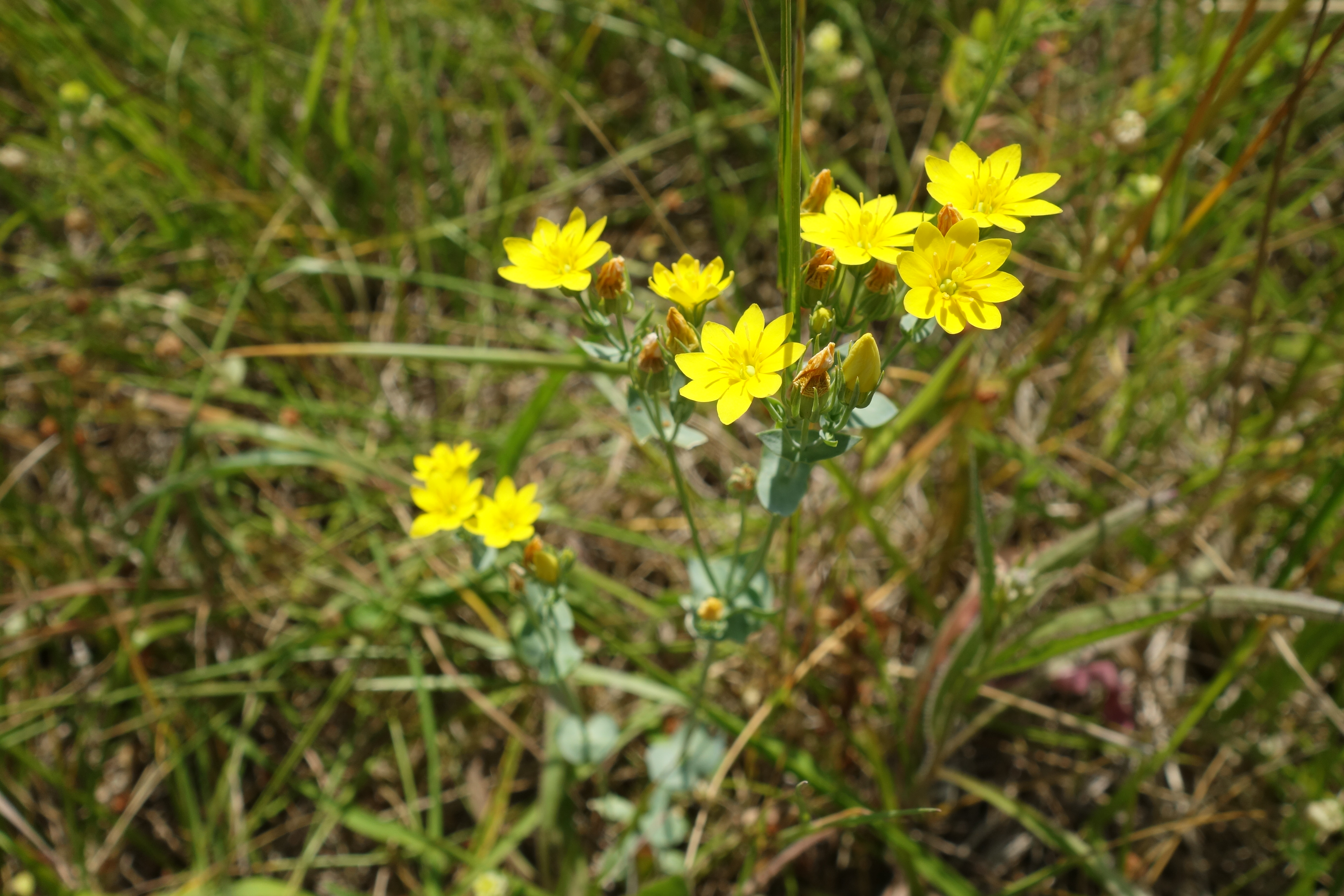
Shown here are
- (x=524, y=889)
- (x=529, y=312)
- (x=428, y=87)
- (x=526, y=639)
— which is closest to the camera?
(x=526, y=639)

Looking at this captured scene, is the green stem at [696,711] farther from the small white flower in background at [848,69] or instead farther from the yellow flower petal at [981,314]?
the small white flower in background at [848,69]

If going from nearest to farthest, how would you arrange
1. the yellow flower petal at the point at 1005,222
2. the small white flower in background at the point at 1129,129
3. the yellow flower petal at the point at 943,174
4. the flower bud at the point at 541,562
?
the yellow flower petal at the point at 1005,222
the yellow flower petal at the point at 943,174
the flower bud at the point at 541,562
the small white flower in background at the point at 1129,129

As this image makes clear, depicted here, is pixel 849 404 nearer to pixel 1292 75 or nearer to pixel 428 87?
pixel 428 87

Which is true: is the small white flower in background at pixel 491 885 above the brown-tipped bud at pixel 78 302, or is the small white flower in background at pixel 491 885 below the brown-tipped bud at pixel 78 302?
below

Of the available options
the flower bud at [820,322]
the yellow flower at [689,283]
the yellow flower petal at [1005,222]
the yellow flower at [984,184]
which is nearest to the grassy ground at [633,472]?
the yellow flower at [984,184]

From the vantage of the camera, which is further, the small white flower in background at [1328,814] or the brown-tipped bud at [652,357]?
the small white flower in background at [1328,814]

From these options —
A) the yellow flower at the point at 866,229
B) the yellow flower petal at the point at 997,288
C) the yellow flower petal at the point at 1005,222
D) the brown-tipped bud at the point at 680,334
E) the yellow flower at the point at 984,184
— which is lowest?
the brown-tipped bud at the point at 680,334

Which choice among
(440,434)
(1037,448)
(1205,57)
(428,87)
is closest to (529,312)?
(440,434)

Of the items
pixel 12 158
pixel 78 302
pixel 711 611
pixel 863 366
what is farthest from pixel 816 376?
pixel 12 158
